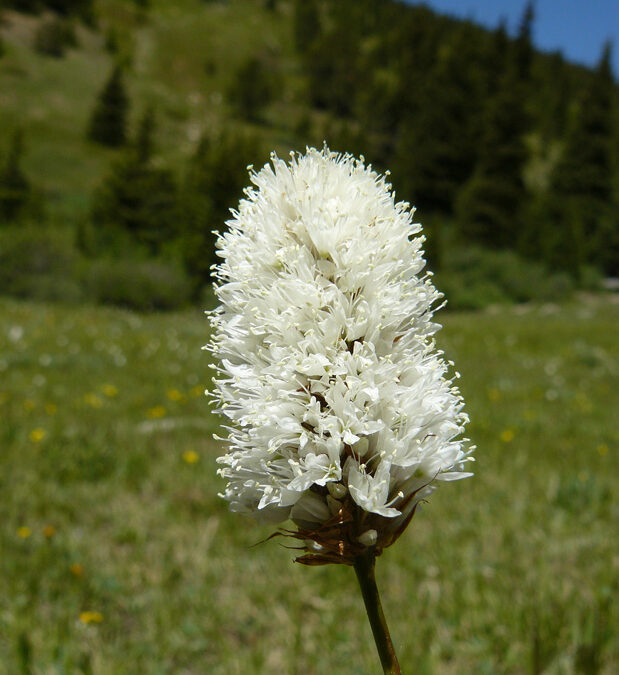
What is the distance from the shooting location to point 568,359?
452 inches

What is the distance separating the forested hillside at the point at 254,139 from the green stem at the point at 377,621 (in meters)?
2.11

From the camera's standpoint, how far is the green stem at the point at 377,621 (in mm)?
1027

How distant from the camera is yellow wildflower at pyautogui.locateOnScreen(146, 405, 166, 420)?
20.3 ft

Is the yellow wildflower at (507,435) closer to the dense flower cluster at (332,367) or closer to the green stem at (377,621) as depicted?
the dense flower cluster at (332,367)

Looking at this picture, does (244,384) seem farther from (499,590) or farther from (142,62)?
(142,62)

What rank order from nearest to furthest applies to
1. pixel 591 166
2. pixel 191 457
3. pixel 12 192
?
pixel 191 457, pixel 12 192, pixel 591 166

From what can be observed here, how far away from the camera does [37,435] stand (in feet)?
17.0

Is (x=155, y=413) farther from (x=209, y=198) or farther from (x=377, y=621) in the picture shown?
(x=209, y=198)

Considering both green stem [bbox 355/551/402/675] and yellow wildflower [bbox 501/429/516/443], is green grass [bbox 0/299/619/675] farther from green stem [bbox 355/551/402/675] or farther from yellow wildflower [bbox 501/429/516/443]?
green stem [bbox 355/551/402/675]

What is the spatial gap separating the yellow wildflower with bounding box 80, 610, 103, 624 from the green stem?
8.25ft

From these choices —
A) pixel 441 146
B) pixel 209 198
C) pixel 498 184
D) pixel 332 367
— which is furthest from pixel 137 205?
pixel 332 367

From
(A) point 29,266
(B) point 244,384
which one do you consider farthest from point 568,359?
(A) point 29,266

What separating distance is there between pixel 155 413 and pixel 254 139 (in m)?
34.9

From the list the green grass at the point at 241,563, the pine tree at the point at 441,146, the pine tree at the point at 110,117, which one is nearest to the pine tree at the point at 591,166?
the pine tree at the point at 441,146
